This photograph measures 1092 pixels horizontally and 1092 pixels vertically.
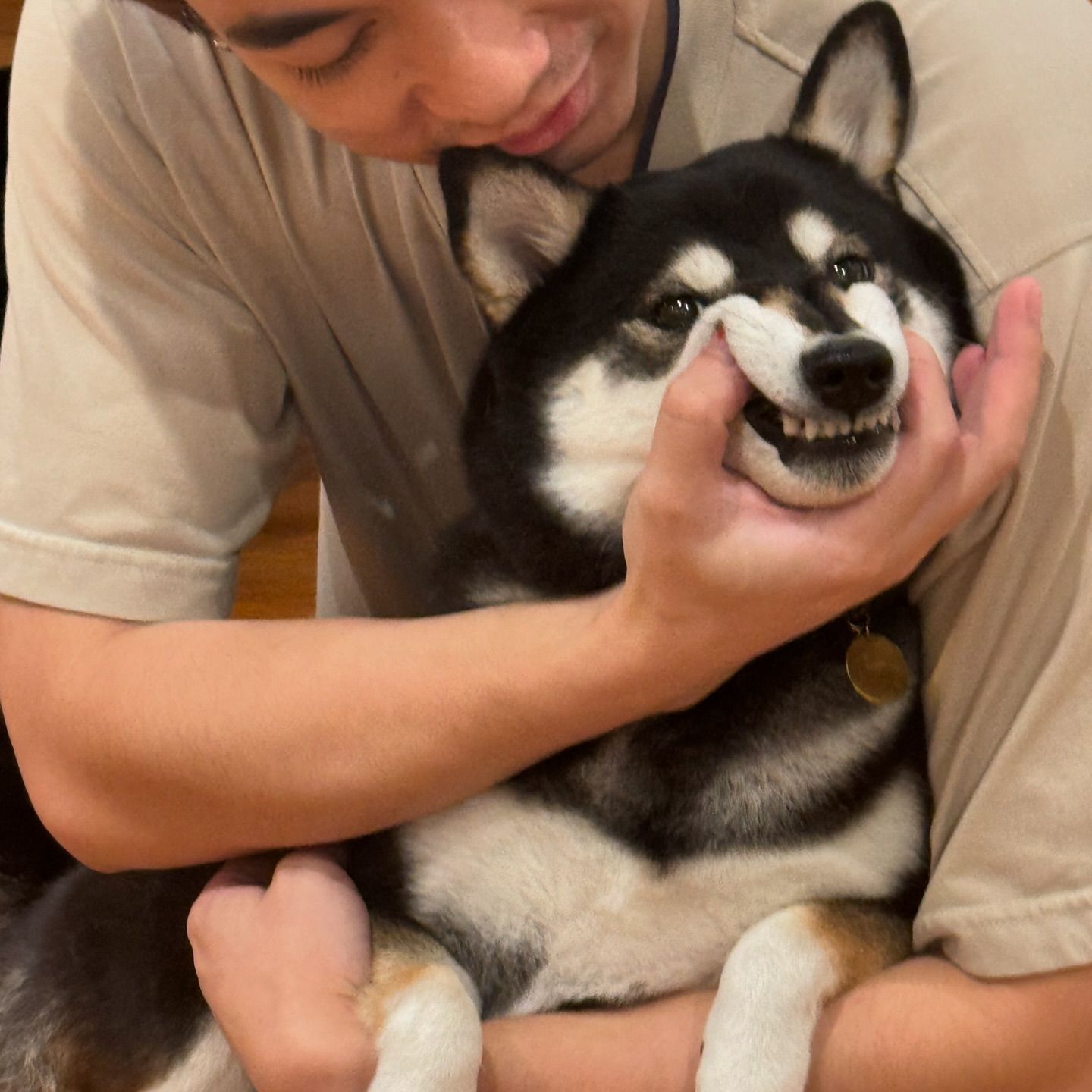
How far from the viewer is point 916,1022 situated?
2.82 feet

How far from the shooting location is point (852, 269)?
0.92 m

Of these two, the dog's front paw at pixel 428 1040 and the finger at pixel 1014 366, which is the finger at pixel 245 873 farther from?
the finger at pixel 1014 366

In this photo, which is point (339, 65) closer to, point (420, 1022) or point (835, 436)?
point (835, 436)

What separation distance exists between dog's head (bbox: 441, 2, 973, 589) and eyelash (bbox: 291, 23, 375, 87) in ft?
0.38

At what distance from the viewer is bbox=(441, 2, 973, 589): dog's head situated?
813 mm

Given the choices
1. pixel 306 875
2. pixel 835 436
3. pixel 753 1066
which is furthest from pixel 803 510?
pixel 306 875

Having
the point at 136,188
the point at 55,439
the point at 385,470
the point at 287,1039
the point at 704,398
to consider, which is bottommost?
the point at 287,1039

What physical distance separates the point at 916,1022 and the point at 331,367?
782 mm

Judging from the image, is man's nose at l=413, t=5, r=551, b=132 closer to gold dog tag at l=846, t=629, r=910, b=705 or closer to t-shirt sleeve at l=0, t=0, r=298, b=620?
t-shirt sleeve at l=0, t=0, r=298, b=620

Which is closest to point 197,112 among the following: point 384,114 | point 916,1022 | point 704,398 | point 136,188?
point 136,188

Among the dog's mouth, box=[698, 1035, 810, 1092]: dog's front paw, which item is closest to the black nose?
the dog's mouth

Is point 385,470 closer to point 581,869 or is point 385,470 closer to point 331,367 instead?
point 331,367

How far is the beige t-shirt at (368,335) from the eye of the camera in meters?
0.80

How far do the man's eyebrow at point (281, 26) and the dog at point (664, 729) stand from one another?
0.17 metres
